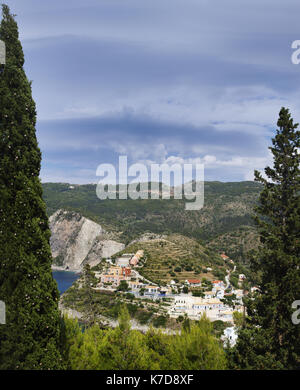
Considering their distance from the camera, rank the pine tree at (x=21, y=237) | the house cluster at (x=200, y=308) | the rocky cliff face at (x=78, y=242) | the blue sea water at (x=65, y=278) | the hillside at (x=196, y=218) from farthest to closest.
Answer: the rocky cliff face at (x=78, y=242), the hillside at (x=196, y=218), the blue sea water at (x=65, y=278), the house cluster at (x=200, y=308), the pine tree at (x=21, y=237)

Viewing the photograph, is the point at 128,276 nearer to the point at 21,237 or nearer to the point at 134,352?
the point at 134,352

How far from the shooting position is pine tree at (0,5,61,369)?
6569 mm

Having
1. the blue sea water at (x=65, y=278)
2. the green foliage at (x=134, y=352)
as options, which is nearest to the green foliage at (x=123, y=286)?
the blue sea water at (x=65, y=278)

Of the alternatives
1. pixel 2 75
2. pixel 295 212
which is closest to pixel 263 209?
pixel 295 212

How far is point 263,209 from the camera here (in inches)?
408

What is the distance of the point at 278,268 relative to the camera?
9664mm

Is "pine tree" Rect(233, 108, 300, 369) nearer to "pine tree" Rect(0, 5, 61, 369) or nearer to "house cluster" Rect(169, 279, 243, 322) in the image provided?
"pine tree" Rect(0, 5, 61, 369)

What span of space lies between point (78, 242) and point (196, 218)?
63.5 metres

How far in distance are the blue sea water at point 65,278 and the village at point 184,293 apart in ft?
82.6

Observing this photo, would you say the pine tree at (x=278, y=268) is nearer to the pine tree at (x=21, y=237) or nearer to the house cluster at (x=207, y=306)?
the pine tree at (x=21, y=237)

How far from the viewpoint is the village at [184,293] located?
2039 inches
